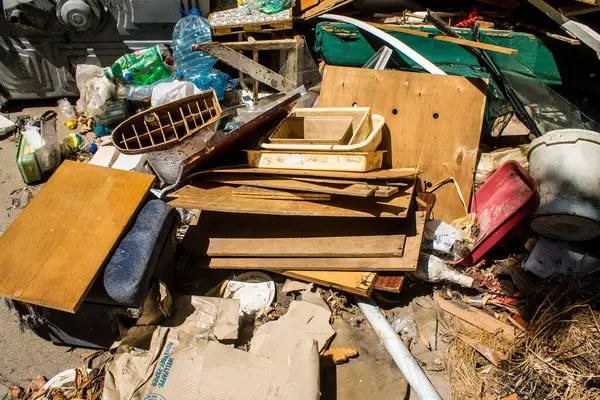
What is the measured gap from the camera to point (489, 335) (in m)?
3.06

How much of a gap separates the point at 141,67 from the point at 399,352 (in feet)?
13.6

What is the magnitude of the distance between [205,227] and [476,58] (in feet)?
10.1

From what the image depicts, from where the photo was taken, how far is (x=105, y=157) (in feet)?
14.5

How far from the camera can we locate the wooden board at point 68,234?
2520mm

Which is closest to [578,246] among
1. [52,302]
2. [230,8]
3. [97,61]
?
[52,302]

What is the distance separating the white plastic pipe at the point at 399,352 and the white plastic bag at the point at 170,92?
9.39 ft

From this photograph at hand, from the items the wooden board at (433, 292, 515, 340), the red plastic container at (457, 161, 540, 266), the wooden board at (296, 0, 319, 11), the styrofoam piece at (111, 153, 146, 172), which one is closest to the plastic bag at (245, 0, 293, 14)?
the wooden board at (296, 0, 319, 11)

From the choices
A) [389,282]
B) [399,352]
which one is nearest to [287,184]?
[389,282]

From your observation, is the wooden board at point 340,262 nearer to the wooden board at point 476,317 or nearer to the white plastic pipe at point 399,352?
the white plastic pipe at point 399,352

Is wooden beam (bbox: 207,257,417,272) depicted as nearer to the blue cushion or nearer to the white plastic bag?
the blue cushion

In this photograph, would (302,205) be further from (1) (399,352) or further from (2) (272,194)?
(1) (399,352)

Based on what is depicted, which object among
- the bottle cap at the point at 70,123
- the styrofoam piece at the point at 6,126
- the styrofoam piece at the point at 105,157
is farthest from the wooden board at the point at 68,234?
the styrofoam piece at the point at 6,126

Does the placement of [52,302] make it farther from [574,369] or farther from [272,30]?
[272,30]

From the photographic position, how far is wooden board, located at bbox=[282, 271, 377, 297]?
10.2 feet
